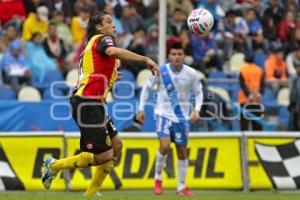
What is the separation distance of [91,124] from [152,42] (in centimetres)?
1042

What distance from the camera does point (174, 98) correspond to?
13.7m

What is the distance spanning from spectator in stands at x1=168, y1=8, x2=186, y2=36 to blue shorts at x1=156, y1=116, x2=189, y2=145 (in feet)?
25.6

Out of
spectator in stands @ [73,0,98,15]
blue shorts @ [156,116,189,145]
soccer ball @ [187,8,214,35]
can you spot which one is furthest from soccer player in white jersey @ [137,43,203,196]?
spectator in stands @ [73,0,98,15]

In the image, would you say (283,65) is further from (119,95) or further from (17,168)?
(17,168)

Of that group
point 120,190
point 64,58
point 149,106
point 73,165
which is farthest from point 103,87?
point 64,58

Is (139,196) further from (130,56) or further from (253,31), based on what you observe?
(253,31)

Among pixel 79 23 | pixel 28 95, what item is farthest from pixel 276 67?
pixel 28 95

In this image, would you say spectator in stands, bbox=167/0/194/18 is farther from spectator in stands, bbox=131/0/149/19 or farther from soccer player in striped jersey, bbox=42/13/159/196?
soccer player in striped jersey, bbox=42/13/159/196

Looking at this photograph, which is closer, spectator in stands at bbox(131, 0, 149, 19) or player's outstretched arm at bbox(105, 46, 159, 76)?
player's outstretched arm at bbox(105, 46, 159, 76)

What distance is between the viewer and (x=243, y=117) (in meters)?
18.2

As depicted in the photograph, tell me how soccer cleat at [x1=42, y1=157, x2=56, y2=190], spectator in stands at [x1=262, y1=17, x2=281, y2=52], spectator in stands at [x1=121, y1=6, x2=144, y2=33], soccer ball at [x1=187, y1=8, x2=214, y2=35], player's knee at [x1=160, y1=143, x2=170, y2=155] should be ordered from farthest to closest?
1. spectator in stands at [x1=262, y1=17, x2=281, y2=52]
2. spectator in stands at [x1=121, y1=6, x2=144, y2=33]
3. player's knee at [x1=160, y1=143, x2=170, y2=155]
4. soccer ball at [x1=187, y1=8, x2=214, y2=35]
5. soccer cleat at [x1=42, y1=157, x2=56, y2=190]

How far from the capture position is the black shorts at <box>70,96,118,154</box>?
10.4 metres

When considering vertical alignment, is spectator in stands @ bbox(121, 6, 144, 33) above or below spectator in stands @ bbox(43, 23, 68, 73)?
above

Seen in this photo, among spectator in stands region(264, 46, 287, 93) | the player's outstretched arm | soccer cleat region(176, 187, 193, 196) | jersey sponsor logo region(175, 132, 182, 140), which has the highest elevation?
the player's outstretched arm
